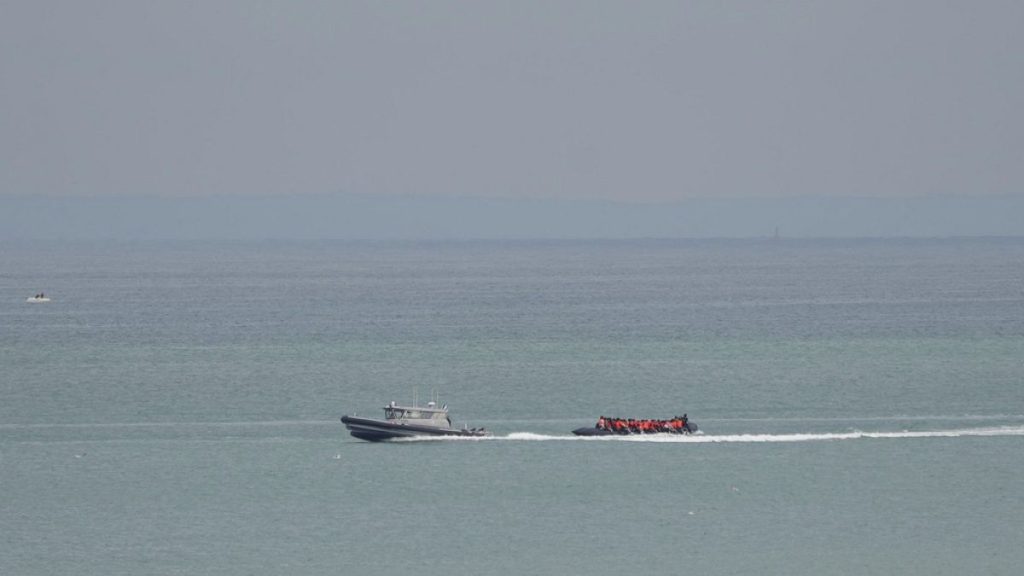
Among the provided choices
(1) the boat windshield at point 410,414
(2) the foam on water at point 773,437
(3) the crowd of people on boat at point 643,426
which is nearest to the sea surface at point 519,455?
(2) the foam on water at point 773,437

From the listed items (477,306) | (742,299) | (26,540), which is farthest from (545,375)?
(742,299)

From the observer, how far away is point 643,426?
71062 mm

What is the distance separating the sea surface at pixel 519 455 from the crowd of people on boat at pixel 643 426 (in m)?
0.73

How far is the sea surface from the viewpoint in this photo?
166 ft

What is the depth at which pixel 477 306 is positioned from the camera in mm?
163875

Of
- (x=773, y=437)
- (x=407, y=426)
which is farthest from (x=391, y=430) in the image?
(x=773, y=437)

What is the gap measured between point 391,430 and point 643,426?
1039 centimetres

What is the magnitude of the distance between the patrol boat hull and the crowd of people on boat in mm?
5109

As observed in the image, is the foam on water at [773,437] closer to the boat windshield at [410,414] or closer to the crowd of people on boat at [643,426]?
the crowd of people on boat at [643,426]

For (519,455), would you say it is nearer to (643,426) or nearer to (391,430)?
(643,426)

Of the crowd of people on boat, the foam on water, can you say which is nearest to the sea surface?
the foam on water

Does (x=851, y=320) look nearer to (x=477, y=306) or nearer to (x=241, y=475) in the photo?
(x=477, y=306)

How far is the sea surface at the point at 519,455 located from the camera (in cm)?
5059

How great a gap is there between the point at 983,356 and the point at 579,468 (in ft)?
157
